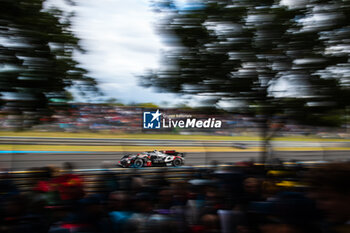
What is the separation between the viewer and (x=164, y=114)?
4191mm

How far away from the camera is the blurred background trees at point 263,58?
292 centimetres

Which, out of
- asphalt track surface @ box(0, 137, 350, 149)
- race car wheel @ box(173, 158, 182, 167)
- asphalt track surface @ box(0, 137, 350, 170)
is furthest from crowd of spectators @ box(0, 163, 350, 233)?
race car wheel @ box(173, 158, 182, 167)

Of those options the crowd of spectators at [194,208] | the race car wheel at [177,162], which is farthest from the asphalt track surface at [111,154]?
the crowd of spectators at [194,208]

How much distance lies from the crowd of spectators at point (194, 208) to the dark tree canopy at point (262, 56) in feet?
3.53

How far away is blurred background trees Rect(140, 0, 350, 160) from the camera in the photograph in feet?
9.57

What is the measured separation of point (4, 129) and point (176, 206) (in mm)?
2742

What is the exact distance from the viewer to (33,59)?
9.71ft

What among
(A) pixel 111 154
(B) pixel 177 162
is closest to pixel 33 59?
(A) pixel 111 154

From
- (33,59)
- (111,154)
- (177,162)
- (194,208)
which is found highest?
(33,59)

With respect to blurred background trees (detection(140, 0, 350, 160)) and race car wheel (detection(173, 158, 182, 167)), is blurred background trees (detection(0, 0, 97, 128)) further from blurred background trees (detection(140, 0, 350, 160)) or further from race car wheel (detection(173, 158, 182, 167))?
race car wheel (detection(173, 158, 182, 167))

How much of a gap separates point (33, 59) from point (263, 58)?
9.86ft

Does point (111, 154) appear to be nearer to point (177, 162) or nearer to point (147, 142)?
point (147, 142)

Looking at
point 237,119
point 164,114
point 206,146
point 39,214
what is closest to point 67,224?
point 39,214

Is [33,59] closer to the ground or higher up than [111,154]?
higher up
